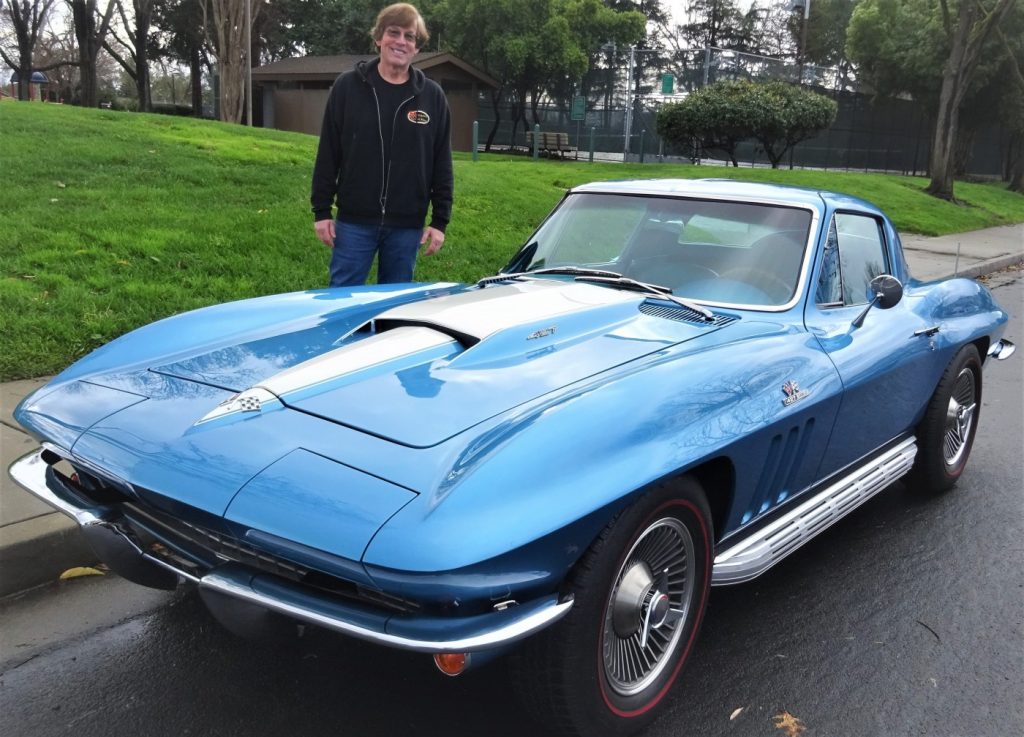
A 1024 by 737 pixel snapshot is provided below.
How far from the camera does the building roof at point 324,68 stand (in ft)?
91.8

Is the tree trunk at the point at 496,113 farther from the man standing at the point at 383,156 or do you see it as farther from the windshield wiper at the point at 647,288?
the windshield wiper at the point at 647,288

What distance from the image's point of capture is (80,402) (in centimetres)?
253

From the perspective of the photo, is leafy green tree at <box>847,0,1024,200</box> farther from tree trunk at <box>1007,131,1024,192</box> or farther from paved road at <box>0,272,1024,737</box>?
paved road at <box>0,272,1024,737</box>

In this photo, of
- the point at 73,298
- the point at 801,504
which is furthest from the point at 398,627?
the point at 73,298

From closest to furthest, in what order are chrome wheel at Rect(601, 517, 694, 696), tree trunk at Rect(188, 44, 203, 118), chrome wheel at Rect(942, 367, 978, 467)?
chrome wheel at Rect(601, 517, 694, 696) → chrome wheel at Rect(942, 367, 978, 467) → tree trunk at Rect(188, 44, 203, 118)

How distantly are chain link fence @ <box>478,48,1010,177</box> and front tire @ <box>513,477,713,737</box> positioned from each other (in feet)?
65.9

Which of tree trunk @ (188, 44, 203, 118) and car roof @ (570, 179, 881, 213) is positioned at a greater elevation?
tree trunk @ (188, 44, 203, 118)

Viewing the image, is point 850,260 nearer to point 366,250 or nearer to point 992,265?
point 366,250

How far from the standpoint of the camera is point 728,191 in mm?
3682

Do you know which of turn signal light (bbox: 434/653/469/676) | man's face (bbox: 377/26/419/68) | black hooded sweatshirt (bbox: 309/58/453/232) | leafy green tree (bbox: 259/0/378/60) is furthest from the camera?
leafy green tree (bbox: 259/0/378/60)

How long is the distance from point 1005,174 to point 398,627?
125 ft

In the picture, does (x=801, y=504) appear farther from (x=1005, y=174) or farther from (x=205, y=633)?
(x=1005, y=174)

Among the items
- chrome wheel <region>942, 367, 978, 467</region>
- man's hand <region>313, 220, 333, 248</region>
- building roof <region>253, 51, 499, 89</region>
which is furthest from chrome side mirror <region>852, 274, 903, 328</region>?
building roof <region>253, 51, 499, 89</region>

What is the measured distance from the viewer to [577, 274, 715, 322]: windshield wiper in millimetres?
3128
